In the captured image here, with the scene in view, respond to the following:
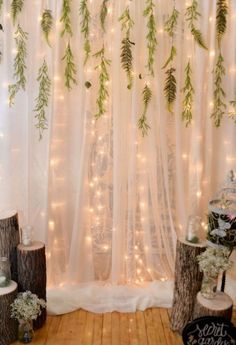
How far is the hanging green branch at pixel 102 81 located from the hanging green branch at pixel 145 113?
0.90ft

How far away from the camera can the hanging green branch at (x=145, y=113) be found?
2580mm

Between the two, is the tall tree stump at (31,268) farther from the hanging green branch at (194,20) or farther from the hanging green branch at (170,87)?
the hanging green branch at (194,20)

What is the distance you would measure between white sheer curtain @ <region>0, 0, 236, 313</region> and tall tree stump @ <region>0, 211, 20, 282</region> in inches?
13.0

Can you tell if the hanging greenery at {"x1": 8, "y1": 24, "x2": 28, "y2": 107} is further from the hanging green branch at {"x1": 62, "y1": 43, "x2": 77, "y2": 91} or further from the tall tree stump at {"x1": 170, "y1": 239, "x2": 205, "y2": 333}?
the tall tree stump at {"x1": 170, "y1": 239, "x2": 205, "y2": 333}

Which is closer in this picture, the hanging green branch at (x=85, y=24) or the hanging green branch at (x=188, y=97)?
the hanging green branch at (x=85, y=24)

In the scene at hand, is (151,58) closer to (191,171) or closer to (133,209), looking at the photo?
(191,171)

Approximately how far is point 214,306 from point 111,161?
4.04 feet

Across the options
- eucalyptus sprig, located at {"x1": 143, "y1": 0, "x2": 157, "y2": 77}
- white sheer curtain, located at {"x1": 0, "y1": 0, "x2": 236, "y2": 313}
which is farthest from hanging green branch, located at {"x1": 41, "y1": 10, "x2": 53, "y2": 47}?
eucalyptus sprig, located at {"x1": 143, "y1": 0, "x2": 157, "y2": 77}

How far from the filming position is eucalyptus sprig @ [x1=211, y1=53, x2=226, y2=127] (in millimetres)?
2598

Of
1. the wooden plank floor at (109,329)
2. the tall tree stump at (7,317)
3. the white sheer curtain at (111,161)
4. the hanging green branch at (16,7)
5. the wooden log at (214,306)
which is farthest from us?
the white sheer curtain at (111,161)

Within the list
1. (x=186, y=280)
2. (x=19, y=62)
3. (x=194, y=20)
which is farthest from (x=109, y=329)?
(x=194, y=20)

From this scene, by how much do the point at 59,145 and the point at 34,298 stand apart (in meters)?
1.07

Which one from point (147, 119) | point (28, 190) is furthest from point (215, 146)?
point (28, 190)

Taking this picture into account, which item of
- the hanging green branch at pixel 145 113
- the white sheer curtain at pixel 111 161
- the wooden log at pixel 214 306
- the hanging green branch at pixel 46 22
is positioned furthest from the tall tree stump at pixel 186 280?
the hanging green branch at pixel 46 22
